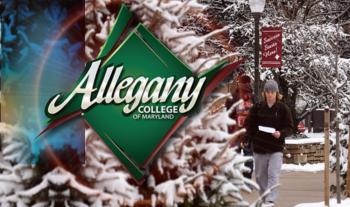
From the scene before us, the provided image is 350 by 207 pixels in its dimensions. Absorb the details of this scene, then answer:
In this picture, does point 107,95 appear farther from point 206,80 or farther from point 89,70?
point 206,80

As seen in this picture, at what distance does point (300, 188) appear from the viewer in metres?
12.1

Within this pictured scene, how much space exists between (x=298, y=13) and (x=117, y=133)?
1978 centimetres

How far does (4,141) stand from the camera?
433 centimetres

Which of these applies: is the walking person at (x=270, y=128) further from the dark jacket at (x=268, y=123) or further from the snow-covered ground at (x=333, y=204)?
the snow-covered ground at (x=333, y=204)

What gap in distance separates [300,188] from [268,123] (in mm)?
3817

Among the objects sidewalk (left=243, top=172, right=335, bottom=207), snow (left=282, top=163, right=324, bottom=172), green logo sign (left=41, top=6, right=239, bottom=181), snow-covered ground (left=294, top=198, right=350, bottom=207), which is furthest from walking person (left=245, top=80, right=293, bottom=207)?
snow (left=282, top=163, right=324, bottom=172)

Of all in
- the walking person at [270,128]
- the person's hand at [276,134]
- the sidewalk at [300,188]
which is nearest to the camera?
the person's hand at [276,134]

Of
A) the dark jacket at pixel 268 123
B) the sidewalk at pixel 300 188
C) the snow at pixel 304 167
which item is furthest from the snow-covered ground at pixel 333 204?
the snow at pixel 304 167

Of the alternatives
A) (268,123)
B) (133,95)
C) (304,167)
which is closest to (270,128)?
(268,123)

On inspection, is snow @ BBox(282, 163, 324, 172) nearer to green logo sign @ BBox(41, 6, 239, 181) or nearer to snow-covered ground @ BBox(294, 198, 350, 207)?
snow-covered ground @ BBox(294, 198, 350, 207)

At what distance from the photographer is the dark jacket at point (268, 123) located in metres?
8.62

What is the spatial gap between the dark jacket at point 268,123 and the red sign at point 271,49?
3.62m

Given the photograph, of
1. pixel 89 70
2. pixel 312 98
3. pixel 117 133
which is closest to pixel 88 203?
pixel 117 133

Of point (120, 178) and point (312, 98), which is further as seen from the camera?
point (312, 98)
